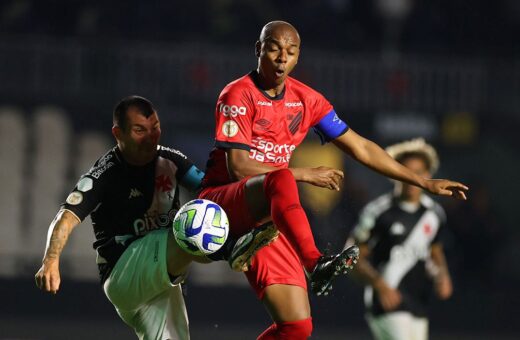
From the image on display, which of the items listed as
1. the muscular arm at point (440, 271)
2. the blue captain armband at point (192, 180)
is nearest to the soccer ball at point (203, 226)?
the blue captain armband at point (192, 180)

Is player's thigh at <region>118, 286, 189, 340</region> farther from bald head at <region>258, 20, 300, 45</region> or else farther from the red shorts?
bald head at <region>258, 20, 300, 45</region>

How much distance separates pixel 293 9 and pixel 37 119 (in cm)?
419

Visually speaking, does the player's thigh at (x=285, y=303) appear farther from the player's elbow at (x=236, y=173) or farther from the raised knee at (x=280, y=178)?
the raised knee at (x=280, y=178)

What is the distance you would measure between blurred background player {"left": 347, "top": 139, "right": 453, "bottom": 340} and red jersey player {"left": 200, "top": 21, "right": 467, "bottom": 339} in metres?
1.89

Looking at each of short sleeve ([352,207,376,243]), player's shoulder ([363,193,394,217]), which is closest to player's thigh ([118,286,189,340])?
short sleeve ([352,207,376,243])

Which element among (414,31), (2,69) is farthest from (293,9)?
(2,69)

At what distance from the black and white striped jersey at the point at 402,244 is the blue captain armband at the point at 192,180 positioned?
2101mm

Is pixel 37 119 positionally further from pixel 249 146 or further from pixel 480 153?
pixel 249 146

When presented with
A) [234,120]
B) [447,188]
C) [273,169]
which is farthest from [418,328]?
[234,120]

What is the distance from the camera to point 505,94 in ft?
54.1

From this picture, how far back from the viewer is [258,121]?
20.3 ft

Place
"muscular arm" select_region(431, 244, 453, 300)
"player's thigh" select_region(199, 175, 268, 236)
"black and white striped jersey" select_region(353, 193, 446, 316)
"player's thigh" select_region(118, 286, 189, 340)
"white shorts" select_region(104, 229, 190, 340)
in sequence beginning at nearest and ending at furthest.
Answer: "player's thigh" select_region(199, 175, 268, 236) < "white shorts" select_region(104, 229, 190, 340) < "player's thigh" select_region(118, 286, 189, 340) < "black and white striped jersey" select_region(353, 193, 446, 316) < "muscular arm" select_region(431, 244, 453, 300)

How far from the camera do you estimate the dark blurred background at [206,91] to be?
1581 cm

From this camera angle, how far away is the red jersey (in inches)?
241
